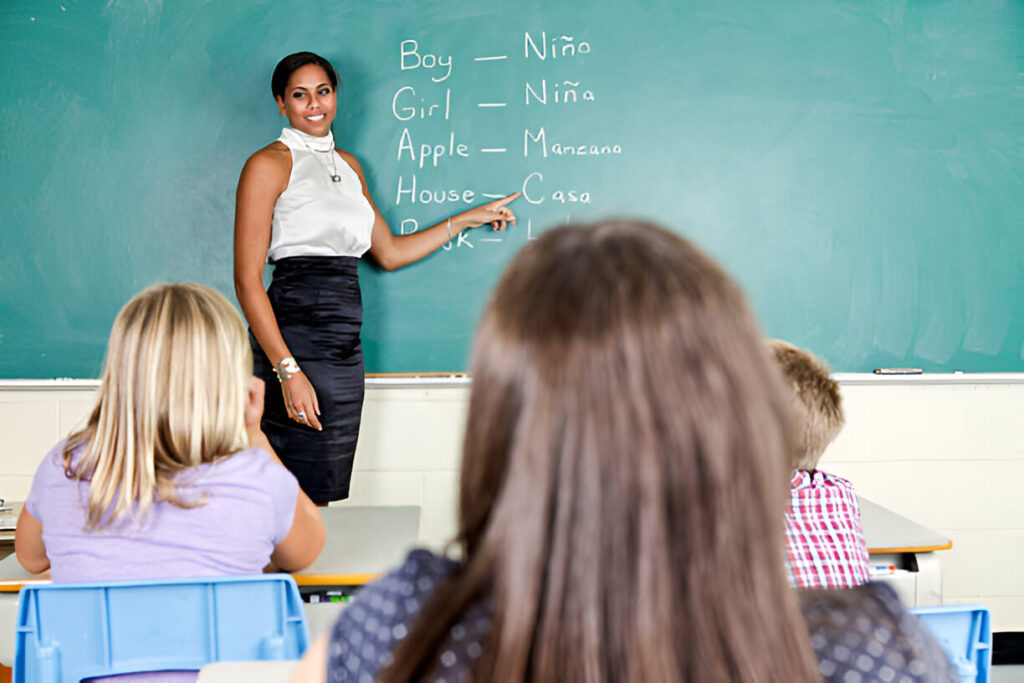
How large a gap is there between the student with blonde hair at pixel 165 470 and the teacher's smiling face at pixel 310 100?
4.98 feet

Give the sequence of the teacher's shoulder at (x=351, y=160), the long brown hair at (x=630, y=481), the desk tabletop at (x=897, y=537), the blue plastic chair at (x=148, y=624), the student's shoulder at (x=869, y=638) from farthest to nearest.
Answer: the teacher's shoulder at (x=351, y=160)
the desk tabletop at (x=897, y=537)
the blue plastic chair at (x=148, y=624)
the student's shoulder at (x=869, y=638)
the long brown hair at (x=630, y=481)

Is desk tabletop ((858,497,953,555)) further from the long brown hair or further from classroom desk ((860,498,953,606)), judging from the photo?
the long brown hair

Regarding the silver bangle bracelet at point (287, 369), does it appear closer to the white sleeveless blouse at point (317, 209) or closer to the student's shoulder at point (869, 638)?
the white sleeveless blouse at point (317, 209)

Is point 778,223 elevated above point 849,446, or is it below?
above

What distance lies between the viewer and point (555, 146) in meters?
3.18

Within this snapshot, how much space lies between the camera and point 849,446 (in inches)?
129

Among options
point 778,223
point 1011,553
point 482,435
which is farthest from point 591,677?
point 1011,553

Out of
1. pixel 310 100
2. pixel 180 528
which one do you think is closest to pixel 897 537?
pixel 180 528

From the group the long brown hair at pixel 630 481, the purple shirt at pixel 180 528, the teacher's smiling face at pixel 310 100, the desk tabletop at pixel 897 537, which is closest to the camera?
the long brown hair at pixel 630 481

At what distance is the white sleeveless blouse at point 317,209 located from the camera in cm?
294

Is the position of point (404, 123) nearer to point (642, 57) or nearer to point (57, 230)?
point (642, 57)

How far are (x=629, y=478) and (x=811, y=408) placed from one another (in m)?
1.20

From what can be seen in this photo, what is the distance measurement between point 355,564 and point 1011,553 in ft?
8.76

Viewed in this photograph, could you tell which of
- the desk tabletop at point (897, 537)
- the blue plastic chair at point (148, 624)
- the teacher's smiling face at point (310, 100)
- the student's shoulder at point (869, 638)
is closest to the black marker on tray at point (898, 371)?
the desk tabletop at point (897, 537)
